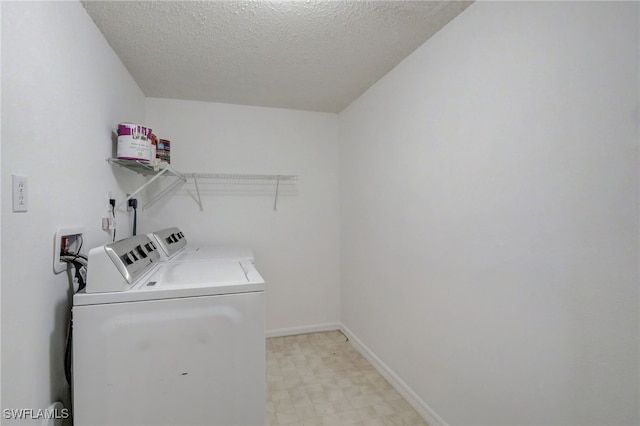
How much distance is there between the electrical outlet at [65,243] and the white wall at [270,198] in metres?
1.32

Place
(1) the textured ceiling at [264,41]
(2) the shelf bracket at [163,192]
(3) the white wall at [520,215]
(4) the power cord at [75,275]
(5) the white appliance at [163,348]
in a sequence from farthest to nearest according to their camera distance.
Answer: (2) the shelf bracket at [163,192] < (1) the textured ceiling at [264,41] < (4) the power cord at [75,275] < (5) the white appliance at [163,348] < (3) the white wall at [520,215]

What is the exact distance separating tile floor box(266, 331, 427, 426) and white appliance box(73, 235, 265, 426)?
2.38ft

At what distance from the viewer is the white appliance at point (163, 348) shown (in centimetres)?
115

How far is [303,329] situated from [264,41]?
2.73 metres

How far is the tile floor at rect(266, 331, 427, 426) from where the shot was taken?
1846 mm

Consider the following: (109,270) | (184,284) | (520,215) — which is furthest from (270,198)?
(520,215)

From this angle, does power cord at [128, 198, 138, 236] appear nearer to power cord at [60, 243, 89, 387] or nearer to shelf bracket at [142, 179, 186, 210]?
shelf bracket at [142, 179, 186, 210]

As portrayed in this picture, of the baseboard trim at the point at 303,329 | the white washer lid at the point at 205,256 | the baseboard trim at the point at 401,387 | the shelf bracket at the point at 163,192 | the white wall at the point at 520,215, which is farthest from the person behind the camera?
the baseboard trim at the point at 303,329

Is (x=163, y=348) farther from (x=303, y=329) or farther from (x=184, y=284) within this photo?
(x=303, y=329)

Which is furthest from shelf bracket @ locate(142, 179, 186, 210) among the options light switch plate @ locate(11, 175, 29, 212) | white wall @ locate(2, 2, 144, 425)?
light switch plate @ locate(11, 175, 29, 212)

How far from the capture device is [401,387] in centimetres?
208

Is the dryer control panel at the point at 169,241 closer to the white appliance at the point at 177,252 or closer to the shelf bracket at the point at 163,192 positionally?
the white appliance at the point at 177,252

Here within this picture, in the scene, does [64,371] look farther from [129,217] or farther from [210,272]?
[129,217]

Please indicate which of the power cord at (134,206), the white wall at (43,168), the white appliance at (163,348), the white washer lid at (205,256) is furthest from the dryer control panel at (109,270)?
the power cord at (134,206)
